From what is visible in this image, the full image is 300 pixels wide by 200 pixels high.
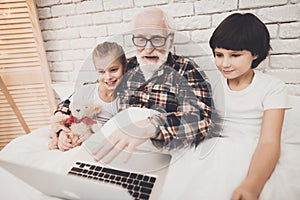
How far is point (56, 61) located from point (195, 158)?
101cm

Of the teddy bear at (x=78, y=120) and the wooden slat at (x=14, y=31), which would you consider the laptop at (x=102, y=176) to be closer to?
the teddy bear at (x=78, y=120)

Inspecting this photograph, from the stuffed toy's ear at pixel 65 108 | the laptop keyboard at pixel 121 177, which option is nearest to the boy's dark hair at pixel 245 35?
the laptop keyboard at pixel 121 177

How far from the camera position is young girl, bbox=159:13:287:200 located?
2.43 feet

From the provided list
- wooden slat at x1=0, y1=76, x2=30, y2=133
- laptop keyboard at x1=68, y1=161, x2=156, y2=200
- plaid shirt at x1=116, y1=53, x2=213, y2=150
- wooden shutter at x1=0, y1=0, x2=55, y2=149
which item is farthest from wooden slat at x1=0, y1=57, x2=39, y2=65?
laptop keyboard at x1=68, y1=161, x2=156, y2=200

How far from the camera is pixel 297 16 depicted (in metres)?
0.92

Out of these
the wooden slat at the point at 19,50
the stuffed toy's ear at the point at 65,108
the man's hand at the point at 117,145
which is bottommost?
the man's hand at the point at 117,145

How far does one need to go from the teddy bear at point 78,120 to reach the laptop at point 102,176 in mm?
70

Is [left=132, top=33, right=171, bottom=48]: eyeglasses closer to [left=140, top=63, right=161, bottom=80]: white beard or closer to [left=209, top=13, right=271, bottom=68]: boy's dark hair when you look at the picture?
[left=140, top=63, right=161, bottom=80]: white beard

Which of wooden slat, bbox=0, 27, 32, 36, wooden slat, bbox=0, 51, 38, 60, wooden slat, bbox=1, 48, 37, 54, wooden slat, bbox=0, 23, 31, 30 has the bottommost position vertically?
wooden slat, bbox=0, 51, 38, 60

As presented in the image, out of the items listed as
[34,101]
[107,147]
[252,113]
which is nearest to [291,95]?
[252,113]

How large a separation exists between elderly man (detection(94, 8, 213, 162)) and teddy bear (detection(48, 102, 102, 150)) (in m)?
0.15

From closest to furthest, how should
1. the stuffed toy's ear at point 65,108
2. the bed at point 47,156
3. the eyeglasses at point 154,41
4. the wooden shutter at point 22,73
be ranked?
the bed at point 47,156 < the eyeglasses at point 154,41 < the stuffed toy's ear at point 65,108 < the wooden shutter at point 22,73

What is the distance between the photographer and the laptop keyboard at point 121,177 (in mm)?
800

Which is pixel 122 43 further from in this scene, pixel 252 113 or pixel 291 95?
pixel 291 95
